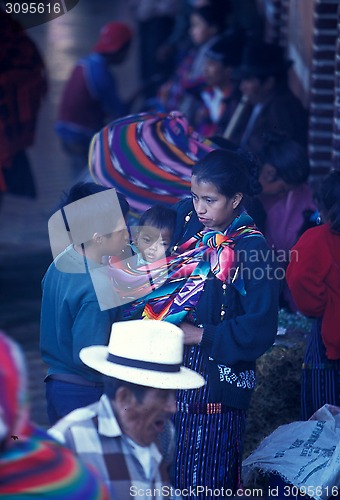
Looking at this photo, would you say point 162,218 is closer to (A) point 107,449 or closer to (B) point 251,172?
(B) point 251,172


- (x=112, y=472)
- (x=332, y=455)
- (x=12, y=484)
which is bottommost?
(x=332, y=455)

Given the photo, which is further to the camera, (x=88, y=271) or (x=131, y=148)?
(x=131, y=148)

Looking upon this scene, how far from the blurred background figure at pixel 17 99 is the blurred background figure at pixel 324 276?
3.70 metres

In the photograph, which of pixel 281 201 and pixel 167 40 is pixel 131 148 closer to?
pixel 281 201

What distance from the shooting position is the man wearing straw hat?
2.69 m

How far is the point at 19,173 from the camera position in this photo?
792 cm

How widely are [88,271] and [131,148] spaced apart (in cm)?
171

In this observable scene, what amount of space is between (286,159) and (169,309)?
1565mm

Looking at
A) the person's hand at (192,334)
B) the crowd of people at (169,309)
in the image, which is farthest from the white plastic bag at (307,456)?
the person's hand at (192,334)

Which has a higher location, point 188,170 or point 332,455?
point 188,170

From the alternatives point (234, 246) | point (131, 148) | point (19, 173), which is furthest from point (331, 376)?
point (19, 173)

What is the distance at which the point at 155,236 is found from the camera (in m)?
4.08

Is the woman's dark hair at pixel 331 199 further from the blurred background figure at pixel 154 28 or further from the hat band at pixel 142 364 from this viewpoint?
the blurred background figure at pixel 154 28

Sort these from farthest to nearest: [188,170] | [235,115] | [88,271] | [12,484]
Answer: [235,115], [188,170], [88,271], [12,484]
